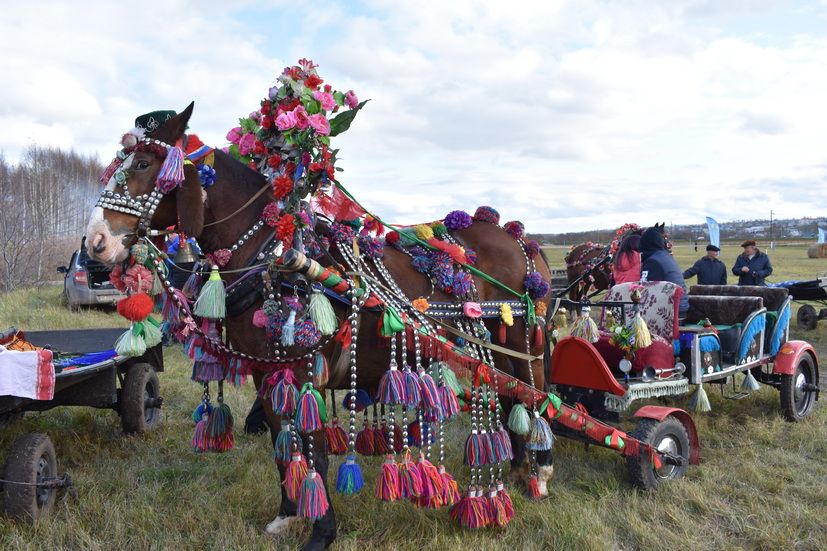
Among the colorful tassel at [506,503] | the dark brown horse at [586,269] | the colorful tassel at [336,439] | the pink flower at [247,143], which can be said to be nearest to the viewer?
the pink flower at [247,143]

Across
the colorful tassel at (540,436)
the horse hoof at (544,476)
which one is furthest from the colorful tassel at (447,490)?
the horse hoof at (544,476)

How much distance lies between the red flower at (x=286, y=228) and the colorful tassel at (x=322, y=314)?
329 mm

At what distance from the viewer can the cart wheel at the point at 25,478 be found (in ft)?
11.2

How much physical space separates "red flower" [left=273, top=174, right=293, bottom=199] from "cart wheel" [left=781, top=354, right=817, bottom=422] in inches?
209

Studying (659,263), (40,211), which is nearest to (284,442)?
(659,263)

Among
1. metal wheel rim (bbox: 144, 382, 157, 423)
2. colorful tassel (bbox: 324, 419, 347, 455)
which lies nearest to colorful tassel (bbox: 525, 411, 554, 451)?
colorful tassel (bbox: 324, 419, 347, 455)

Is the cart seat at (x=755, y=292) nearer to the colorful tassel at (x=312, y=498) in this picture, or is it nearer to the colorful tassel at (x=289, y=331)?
the colorful tassel at (x=312, y=498)

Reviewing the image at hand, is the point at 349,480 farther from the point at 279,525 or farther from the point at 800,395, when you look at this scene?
the point at 800,395

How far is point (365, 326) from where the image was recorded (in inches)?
139

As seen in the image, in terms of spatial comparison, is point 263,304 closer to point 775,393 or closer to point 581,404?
point 581,404

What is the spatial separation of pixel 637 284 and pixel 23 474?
496 cm

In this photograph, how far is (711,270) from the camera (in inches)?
393

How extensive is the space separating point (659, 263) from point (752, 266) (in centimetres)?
652

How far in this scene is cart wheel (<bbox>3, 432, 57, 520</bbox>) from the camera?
342 centimetres
